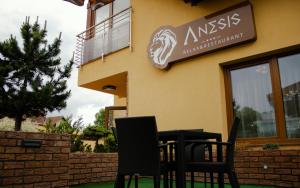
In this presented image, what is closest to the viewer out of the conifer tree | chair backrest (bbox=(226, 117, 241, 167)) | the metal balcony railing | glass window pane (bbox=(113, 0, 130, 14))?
chair backrest (bbox=(226, 117, 241, 167))

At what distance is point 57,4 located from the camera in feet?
29.3

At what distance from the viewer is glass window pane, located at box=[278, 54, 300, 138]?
4.83m

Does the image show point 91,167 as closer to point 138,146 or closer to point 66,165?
point 66,165

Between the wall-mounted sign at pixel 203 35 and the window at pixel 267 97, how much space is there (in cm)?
63

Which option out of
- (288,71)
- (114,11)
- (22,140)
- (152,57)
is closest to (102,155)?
(22,140)

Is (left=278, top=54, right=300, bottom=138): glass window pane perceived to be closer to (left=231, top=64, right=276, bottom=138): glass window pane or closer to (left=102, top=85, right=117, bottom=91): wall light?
(left=231, top=64, right=276, bottom=138): glass window pane

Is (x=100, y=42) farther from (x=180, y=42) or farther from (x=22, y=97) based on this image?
(x=180, y=42)

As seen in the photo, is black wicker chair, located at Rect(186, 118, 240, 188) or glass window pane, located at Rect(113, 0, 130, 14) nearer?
black wicker chair, located at Rect(186, 118, 240, 188)

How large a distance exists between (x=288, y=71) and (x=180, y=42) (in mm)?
2364

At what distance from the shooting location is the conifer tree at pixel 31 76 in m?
8.00

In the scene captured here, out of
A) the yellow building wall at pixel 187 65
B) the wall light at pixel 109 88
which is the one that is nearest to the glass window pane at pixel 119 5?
the yellow building wall at pixel 187 65

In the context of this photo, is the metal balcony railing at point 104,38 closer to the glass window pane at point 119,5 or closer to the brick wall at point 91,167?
the glass window pane at point 119,5

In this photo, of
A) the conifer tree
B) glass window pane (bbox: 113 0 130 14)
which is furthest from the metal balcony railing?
the conifer tree

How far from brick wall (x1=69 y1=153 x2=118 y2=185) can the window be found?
2.61 meters
